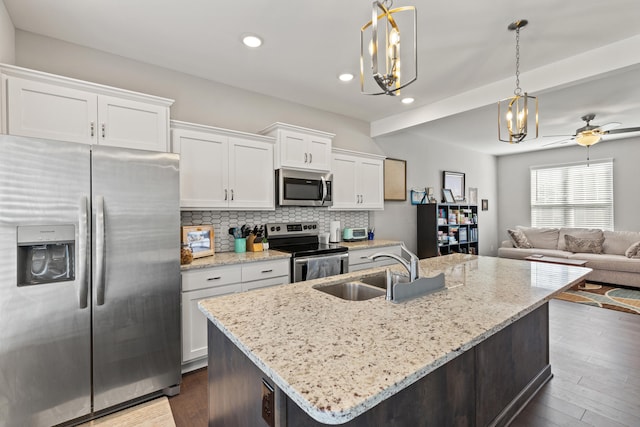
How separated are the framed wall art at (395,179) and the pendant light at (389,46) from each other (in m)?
1.63

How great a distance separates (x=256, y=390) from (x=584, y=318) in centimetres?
426

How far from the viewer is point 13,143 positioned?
1657 millimetres

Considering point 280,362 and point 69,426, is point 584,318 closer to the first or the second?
point 280,362

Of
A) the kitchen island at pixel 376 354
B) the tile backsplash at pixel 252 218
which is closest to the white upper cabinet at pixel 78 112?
the tile backsplash at pixel 252 218

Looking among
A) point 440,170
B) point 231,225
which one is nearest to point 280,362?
point 231,225

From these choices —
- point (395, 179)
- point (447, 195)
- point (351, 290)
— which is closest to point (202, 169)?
point (351, 290)

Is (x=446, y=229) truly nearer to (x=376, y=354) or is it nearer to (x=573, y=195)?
(x=573, y=195)

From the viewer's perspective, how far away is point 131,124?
2.42 metres

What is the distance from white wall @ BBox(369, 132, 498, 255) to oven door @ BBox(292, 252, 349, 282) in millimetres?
1461

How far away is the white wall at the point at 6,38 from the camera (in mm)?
2031

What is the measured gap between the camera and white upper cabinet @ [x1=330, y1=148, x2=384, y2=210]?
3.96 meters

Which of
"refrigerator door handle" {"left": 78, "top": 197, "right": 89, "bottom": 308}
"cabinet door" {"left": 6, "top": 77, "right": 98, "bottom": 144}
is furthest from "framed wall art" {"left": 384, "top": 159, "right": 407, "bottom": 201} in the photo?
"refrigerator door handle" {"left": 78, "top": 197, "right": 89, "bottom": 308}

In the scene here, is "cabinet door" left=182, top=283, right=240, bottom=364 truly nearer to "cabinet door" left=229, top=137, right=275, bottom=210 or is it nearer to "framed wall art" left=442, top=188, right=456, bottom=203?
"cabinet door" left=229, top=137, right=275, bottom=210

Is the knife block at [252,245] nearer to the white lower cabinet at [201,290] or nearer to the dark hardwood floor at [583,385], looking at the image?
the white lower cabinet at [201,290]
